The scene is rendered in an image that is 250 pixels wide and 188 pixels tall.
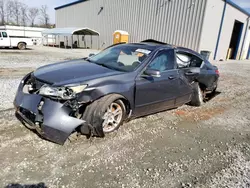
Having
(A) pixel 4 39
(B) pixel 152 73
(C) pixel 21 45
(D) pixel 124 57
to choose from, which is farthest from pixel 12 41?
(B) pixel 152 73

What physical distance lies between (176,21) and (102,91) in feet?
51.2

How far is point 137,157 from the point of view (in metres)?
2.84

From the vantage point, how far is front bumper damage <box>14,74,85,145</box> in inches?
105

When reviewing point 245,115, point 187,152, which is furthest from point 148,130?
point 245,115

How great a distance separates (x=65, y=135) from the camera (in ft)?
8.77

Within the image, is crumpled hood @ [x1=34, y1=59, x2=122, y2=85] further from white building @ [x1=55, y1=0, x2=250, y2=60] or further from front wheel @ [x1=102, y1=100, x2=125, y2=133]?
white building @ [x1=55, y1=0, x2=250, y2=60]

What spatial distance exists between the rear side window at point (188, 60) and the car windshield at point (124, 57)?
1095 millimetres

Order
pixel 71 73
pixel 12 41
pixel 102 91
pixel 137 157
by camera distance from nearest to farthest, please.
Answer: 1. pixel 137 157
2. pixel 102 91
3. pixel 71 73
4. pixel 12 41

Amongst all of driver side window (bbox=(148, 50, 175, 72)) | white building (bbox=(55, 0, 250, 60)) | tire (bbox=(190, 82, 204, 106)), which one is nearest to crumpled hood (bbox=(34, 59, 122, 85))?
driver side window (bbox=(148, 50, 175, 72))

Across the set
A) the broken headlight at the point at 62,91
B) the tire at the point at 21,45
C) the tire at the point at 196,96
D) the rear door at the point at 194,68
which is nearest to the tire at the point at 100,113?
the broken headlight at the point at 62,91

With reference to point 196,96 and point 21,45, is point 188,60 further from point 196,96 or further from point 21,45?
point 21,45

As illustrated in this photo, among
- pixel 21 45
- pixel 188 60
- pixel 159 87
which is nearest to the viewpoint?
pixel 159 87

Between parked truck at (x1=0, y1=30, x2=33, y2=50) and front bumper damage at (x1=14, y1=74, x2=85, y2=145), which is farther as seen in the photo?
parked truck at (x1=0, y1=30, x2=33, y2=50)

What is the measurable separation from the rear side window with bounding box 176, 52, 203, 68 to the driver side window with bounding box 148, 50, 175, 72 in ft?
1.88
